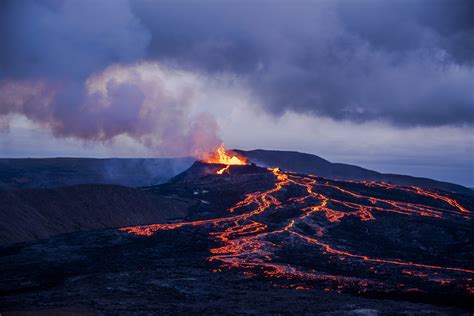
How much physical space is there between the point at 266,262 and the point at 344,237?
13237 mm

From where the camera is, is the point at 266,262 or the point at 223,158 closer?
the point at 266,262

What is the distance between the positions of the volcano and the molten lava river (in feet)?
0.42

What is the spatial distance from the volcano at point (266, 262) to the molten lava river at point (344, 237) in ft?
0.42

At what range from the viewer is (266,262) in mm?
37562

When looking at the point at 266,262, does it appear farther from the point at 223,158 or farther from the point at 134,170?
the point at 134,170

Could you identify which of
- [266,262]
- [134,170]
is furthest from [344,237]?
[134,170]

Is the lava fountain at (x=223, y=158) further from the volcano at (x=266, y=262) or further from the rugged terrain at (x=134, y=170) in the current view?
the volcano at (x=266, y=262)

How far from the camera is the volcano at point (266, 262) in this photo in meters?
26.2

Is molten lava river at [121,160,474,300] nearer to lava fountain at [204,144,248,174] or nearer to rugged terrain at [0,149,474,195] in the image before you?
lava fountain at [204,144,248,174]

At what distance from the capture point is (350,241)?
153 feet

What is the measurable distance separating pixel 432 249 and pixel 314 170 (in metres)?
113

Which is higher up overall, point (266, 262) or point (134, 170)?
point (134, 170)

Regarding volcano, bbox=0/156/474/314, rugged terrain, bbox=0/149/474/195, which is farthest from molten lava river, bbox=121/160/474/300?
rugged terrain, bbox=0/149/474/195

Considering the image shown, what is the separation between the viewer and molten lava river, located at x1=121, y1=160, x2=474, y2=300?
32031 mm
